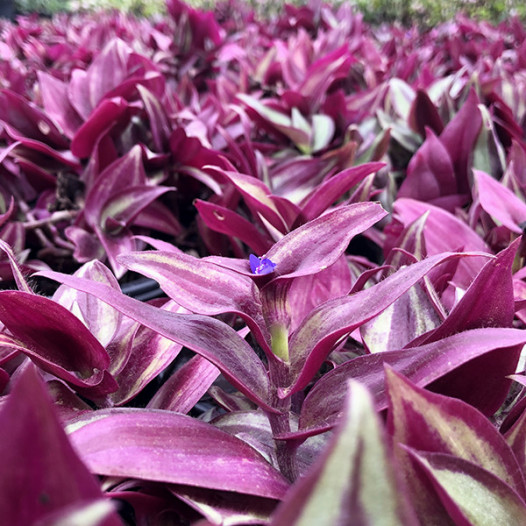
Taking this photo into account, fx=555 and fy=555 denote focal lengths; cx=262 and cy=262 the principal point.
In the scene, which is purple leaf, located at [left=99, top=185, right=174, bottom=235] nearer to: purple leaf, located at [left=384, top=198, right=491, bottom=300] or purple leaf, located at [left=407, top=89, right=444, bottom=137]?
purple leaf, located at [left=384, top=198, right=491, bottom=300]

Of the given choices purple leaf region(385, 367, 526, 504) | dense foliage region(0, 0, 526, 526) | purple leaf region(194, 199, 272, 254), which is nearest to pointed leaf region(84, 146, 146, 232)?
dense foliage region(0, 0, 526, 526)

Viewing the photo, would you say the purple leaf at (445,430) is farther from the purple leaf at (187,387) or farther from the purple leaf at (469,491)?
the purple leaf at (187,387)

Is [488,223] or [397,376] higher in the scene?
[397,376]

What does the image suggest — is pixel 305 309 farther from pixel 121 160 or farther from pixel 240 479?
pixel 121 160

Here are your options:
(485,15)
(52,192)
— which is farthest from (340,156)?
(485,15)

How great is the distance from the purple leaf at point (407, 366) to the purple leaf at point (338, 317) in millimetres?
25

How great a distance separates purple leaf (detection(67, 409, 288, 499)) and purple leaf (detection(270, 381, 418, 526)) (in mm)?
174

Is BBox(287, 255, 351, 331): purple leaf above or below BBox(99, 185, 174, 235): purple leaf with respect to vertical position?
above

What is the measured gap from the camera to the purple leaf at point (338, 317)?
45 cm

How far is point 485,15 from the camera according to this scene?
407 centimetres

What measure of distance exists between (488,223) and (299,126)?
23.4 inches

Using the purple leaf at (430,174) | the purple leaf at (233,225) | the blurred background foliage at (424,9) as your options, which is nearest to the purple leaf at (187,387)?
the purple leaf at (233,225)

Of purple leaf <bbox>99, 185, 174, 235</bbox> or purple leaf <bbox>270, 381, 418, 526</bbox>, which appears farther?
purple leaf <bbox>99, 185, 174, 235</bbox>

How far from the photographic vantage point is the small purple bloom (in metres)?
0.47
